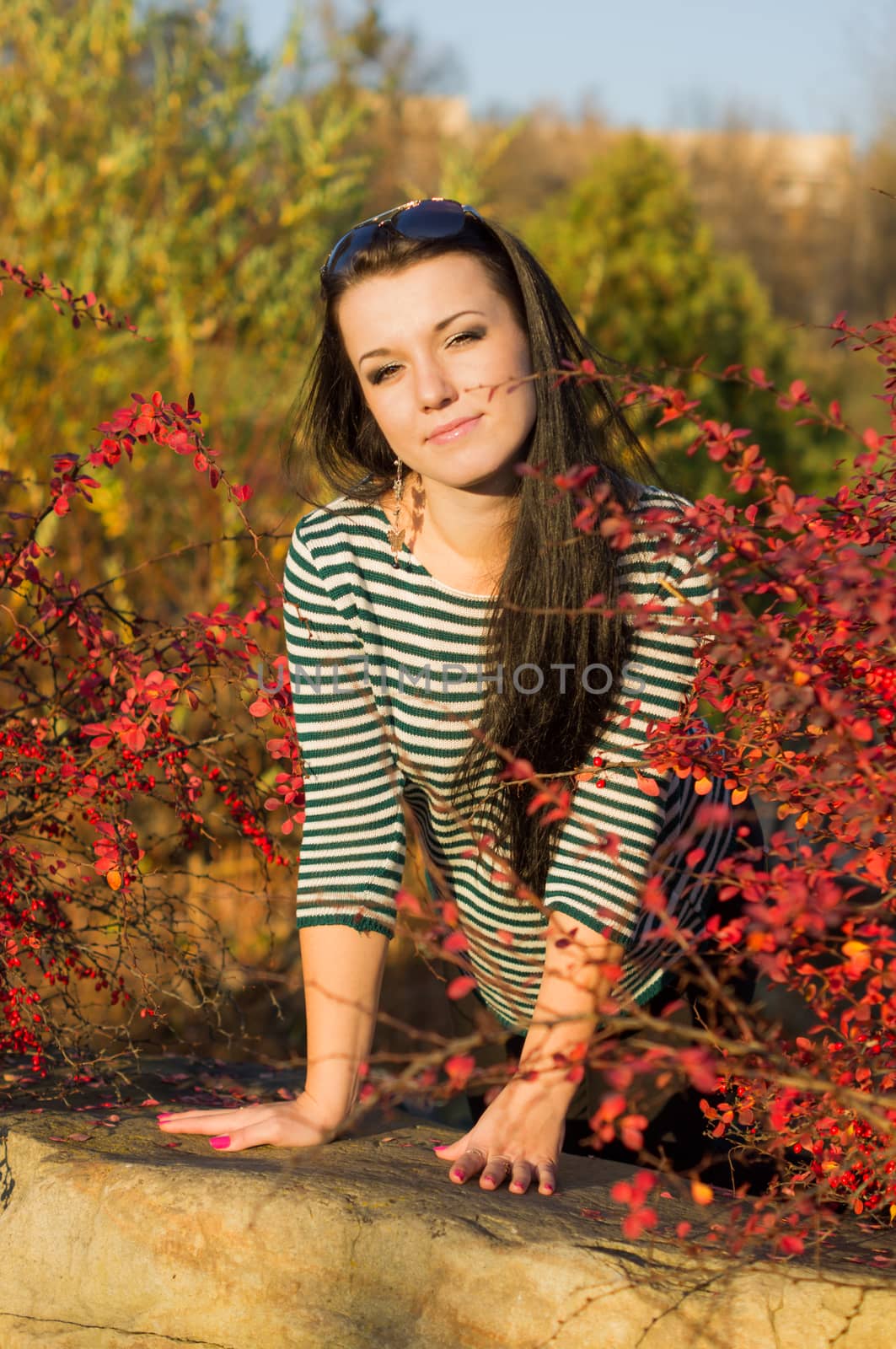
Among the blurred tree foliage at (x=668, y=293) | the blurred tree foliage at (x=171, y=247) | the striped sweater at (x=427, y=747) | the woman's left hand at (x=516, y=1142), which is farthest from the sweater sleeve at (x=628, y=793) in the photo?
the blurred tree foliage at (x=668, y=293)

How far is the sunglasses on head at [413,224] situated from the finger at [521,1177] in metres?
1.28

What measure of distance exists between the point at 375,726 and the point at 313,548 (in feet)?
1.01

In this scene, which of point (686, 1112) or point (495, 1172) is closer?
point (495, 1172)

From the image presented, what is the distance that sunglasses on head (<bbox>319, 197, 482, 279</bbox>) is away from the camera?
1895mm

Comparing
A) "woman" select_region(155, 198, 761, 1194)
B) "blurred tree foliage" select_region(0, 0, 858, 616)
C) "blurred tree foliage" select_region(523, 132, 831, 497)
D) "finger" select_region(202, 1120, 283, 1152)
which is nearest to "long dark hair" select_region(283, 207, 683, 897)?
"woman" select_region(155, 198, 761, 1194)

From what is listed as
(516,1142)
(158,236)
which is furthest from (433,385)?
(158,236)

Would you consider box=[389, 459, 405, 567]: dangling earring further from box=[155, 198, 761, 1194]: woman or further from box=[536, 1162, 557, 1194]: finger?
box=[536, 1162, 557, 1194]: finger

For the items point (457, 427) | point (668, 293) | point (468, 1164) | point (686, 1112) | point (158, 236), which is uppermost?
point (668, 293)

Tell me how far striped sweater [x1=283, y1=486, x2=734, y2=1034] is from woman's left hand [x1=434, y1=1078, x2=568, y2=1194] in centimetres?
19

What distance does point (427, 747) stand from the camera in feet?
6.67

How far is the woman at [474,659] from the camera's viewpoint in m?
1.81

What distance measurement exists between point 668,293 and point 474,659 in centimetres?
504

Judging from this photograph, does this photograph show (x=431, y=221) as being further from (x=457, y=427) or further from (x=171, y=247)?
(x=171, y=247)

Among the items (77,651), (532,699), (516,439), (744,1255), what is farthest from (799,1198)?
(77,651)
